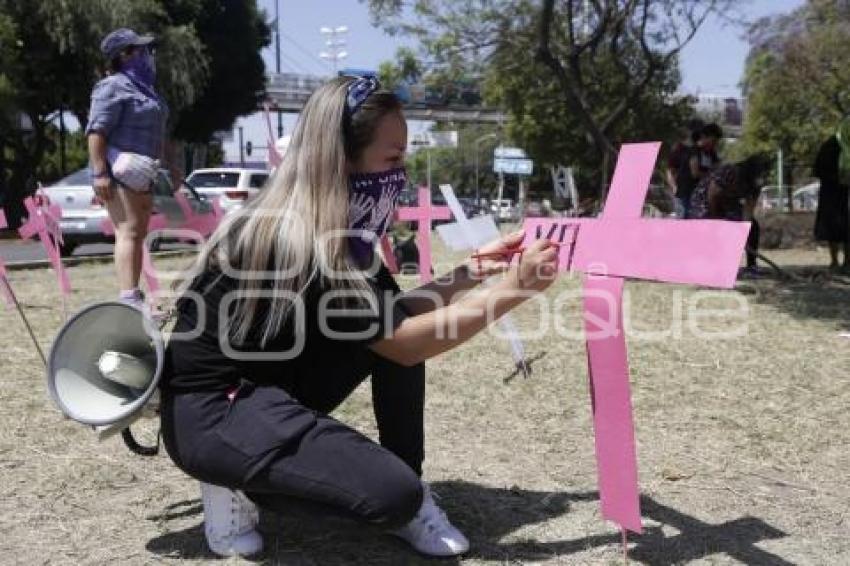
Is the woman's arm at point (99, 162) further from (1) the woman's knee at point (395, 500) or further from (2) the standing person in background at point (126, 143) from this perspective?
(1) the woman's knee at point (395, 500)

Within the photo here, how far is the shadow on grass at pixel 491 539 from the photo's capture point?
7.34ft

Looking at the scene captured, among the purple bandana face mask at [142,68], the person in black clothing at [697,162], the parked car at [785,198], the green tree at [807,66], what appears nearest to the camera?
the purple bandana face mask at [142,68]

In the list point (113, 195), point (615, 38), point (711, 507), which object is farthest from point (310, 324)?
point (615, 38)

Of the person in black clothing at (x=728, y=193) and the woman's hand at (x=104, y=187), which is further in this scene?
the person in black clothing at (x=728, y=193)

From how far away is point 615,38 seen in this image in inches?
441

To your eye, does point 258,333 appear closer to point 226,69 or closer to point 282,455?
point 282,455

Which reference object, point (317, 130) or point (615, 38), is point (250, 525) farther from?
point (615, 38)

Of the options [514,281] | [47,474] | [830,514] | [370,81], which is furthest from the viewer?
[47,474]

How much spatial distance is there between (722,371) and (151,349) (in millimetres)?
2746

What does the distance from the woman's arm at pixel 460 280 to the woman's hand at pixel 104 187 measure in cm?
225

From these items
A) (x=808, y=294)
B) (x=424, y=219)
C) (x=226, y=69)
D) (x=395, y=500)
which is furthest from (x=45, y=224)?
(x=226, y=69)

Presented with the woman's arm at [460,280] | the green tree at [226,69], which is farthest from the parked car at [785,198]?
the woman's arm at [460,280]

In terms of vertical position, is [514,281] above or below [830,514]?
above

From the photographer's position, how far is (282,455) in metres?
1.99
